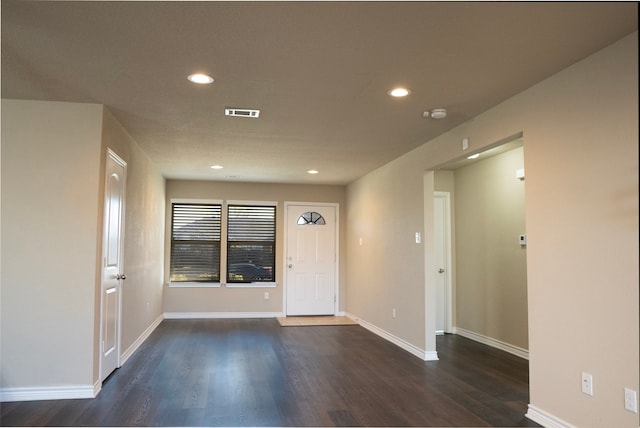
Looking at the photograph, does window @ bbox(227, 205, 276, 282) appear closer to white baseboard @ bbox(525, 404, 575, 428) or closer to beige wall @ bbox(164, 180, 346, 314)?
beige wall @ bbox(164, 180, 346, 314)

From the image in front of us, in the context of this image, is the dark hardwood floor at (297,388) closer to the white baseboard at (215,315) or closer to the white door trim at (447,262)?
the white door trim at (447,262)

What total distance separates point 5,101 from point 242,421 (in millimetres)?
3058

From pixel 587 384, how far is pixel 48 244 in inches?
155

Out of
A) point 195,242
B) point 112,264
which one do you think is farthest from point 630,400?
point 195,242

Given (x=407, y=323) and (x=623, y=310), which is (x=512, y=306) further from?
(x=623, y=310)

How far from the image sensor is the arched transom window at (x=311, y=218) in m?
8.18

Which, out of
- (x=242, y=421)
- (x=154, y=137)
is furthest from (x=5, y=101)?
(x=242, y=421)

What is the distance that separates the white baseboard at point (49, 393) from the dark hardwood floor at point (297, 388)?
71 millimetres

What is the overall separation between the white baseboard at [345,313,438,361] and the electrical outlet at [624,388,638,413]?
2.48m

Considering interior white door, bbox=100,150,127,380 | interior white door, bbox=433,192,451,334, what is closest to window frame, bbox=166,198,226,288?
interior white door, bbox=100,150,127,380

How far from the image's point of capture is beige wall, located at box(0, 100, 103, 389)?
3.47 m

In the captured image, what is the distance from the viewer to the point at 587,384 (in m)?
2.70

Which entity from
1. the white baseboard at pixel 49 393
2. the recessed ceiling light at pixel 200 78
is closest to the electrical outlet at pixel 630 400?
the recessed ceiling light at pixel 200 78

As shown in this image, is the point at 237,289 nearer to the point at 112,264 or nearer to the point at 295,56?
the point at 112,264
